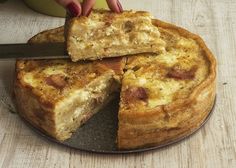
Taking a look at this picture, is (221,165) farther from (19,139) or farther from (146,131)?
(19,139)

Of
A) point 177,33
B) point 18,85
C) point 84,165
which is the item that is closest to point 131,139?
point 84,165

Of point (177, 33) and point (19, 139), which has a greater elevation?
point (177, 33)

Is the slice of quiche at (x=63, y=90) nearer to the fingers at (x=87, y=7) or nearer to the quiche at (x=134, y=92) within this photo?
the quiche at (x=134, y=92)

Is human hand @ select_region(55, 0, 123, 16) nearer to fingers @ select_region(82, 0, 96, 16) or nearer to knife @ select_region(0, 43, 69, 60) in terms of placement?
fingers @ select_region(82, 0, 96, 16)

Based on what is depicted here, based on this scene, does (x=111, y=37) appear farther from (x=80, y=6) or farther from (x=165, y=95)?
(x=165, y=95)

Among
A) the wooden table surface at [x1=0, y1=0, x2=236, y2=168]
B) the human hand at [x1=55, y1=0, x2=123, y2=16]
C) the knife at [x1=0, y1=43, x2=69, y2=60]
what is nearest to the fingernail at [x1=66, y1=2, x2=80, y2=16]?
the human hand at [x1=55, y1=0, x2=123, y2=16]

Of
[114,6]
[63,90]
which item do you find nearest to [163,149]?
[63,90]
